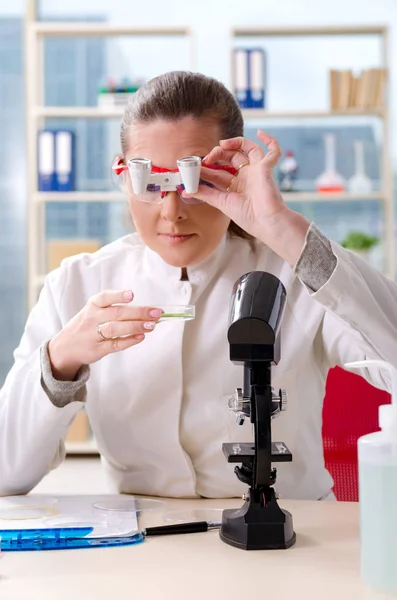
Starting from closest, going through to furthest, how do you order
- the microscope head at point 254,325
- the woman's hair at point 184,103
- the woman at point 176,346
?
the microscope head at point 254,325 → the woman at point 176,346 → the woman's hair at point 184,103

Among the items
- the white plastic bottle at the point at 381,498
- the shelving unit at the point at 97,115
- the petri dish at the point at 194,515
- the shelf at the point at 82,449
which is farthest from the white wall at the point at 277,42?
the white plastic bottle at the point at 381,498

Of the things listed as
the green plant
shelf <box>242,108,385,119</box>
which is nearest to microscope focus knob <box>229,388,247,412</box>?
the green plant

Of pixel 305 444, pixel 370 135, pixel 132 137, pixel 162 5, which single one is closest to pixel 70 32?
pixel 162 5

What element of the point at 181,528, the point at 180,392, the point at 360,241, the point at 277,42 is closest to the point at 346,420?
the point at 180,392

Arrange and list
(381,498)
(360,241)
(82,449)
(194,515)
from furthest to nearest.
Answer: (82,449) < (360,241) < (194,515) < (381,498)

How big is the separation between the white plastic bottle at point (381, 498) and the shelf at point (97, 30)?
423cm

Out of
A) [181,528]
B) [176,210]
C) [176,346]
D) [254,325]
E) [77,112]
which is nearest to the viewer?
[254,325]

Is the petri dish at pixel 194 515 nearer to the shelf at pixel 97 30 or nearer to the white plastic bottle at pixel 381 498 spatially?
the white plastic bottle at pixel 381 498

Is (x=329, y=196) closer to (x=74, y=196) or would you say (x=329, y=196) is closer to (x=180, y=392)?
(x=74, y=196)

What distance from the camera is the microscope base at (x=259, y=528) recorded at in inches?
43.1

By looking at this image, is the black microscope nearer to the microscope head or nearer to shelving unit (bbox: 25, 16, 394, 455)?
the microscope head

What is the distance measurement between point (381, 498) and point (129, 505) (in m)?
0.56

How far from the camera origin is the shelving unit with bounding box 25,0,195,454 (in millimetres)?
4703

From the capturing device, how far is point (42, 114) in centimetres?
473
